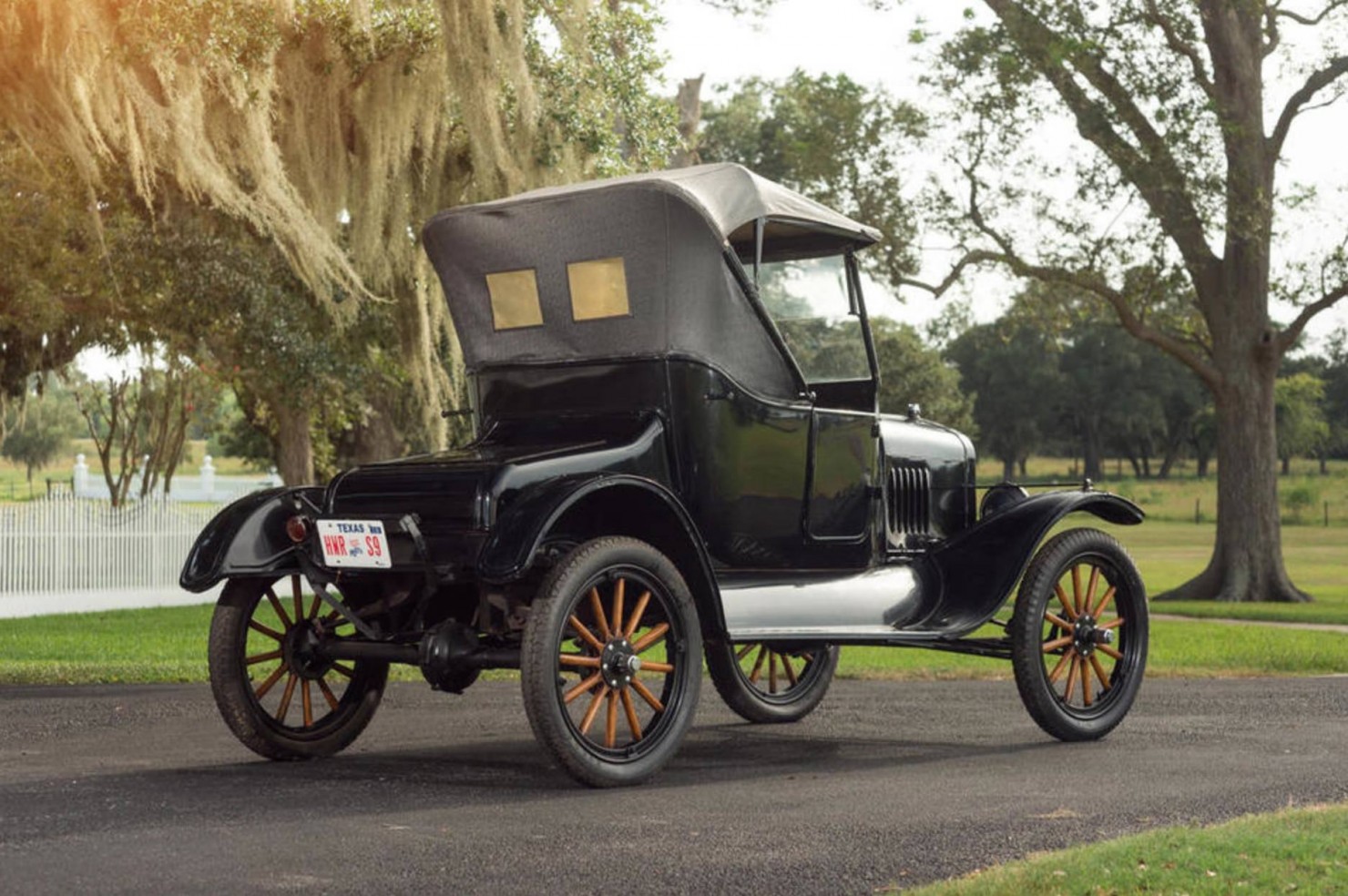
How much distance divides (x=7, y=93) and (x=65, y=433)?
2772 inches

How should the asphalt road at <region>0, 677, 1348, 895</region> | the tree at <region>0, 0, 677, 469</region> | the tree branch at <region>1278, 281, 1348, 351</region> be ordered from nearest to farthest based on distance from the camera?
the asphalt road at <region>0, 677, 1348, 895</region> → the tree at <region>0, 0, 677, 469</region> → the tree branch at <region>1278, 281, 1348, 351</region>

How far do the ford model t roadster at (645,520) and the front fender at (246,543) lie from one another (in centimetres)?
1

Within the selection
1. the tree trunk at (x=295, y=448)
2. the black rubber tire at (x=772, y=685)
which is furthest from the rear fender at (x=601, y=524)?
the tree trunk at (x=295, y=448)

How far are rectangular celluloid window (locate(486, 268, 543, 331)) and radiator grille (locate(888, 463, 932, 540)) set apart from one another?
2.08m

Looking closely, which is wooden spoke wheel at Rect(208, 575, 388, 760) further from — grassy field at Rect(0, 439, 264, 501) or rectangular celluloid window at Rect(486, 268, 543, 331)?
grassy field at Rect(0, 439, 264, 501)

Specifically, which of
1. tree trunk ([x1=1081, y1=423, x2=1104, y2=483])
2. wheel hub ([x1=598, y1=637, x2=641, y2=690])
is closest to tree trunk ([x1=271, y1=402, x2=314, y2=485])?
wheel hub ([x1=598, y1=637, x2=641, y2=690])

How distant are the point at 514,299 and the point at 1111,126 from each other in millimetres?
18243

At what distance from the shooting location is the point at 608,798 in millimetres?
6578

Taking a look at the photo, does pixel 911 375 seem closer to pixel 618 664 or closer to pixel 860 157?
pixel 860 157

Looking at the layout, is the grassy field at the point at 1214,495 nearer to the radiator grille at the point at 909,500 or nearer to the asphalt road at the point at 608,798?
the radiator grille at the point at 909,500

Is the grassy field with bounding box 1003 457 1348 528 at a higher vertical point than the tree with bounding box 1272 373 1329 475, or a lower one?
lower

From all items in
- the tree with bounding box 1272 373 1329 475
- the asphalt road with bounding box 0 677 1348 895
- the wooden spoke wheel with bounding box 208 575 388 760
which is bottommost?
the asphalt road with bounding box 0 677 1348 895

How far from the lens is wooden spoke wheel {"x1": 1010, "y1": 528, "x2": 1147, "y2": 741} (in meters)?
8.32

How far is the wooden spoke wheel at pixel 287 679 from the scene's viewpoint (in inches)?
298
